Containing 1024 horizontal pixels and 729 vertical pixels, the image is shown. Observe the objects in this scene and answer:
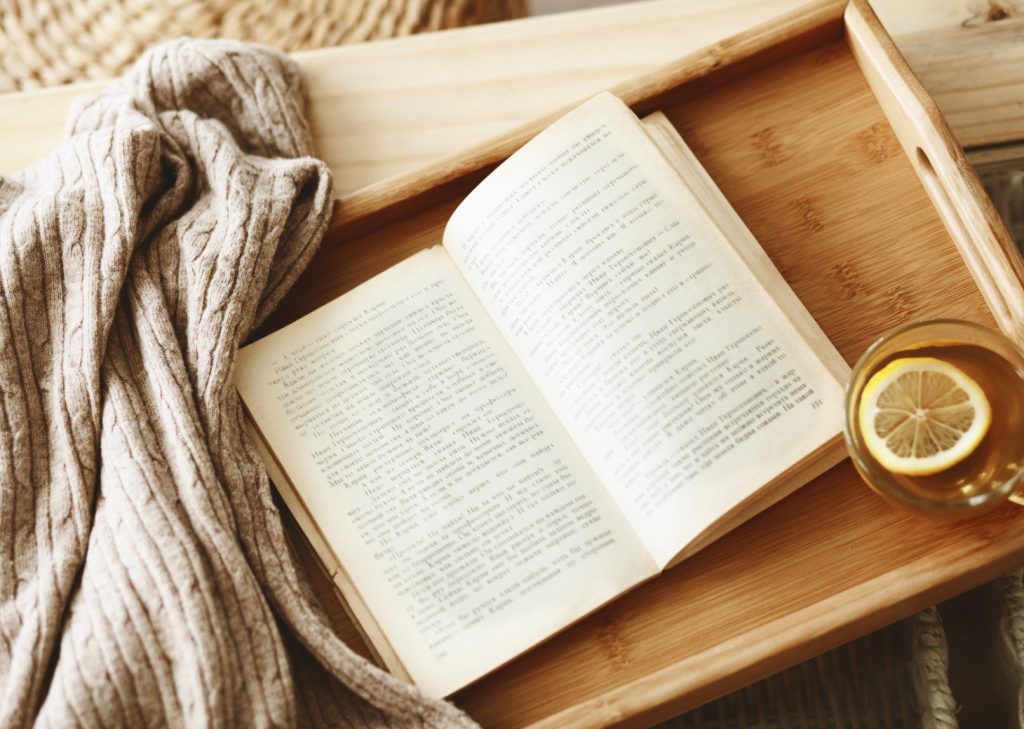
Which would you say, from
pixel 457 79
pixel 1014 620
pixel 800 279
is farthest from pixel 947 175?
pixel 457 79

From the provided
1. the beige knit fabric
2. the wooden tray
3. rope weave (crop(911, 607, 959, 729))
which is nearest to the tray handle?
the wooden tray

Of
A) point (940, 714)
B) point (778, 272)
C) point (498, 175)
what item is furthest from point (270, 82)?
point (940, 714)

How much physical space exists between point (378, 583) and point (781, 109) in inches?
18.6

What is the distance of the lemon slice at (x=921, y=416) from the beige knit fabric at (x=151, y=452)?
1.07ft

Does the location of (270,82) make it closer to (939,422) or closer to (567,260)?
(567,260)

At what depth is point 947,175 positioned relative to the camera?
2.13ft

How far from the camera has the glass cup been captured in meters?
0.60

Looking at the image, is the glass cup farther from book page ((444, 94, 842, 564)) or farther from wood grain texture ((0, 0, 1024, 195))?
wood grain texture ((0, 0, 1024, 195))

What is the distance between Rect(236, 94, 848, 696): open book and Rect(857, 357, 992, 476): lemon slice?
3 cm

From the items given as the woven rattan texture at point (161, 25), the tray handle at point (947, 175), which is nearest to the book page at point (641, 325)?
the tray handle at point (947, 175)

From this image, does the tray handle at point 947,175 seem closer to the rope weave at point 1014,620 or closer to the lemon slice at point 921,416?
the lemon slice at point 921,416

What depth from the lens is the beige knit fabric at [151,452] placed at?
596 millimetres

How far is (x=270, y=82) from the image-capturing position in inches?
32.3

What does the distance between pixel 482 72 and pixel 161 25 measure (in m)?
0.38
